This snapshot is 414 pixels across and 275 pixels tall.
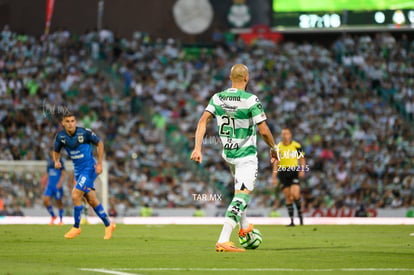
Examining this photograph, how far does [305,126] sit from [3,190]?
12.1 m

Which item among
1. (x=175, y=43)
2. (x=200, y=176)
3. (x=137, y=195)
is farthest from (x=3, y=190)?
(x=175, y=43)

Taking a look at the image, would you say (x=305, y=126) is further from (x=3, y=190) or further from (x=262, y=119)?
(x=262, y=119)

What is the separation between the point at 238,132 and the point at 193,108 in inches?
947

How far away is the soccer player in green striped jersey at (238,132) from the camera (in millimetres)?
12766

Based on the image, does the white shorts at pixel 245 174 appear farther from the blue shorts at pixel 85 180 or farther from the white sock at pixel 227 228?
the blue shorts at pixel 85 180

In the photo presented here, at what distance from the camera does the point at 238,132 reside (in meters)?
13.1

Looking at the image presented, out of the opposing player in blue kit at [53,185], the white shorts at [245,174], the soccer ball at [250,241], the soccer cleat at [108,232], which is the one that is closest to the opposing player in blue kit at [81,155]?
the soccer cleat at [108,232]

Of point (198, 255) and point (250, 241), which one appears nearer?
point (198, 255)

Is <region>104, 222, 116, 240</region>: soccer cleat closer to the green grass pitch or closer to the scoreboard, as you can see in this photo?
the green grass pitch

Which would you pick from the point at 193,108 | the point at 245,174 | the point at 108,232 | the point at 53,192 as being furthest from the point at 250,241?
the point at 193,108

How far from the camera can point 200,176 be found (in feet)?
111

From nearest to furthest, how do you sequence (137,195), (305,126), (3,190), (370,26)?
(3,190)
(137,195)
(305,126)
(370,26)

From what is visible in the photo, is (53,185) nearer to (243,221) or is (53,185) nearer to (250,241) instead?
(250,241)

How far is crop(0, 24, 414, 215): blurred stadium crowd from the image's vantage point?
3275 cm
